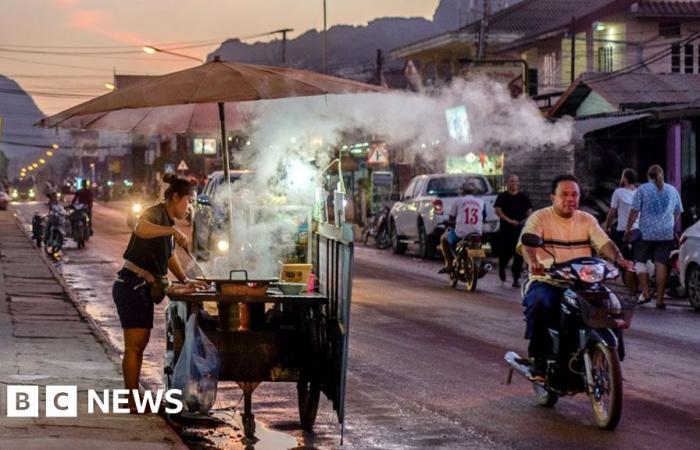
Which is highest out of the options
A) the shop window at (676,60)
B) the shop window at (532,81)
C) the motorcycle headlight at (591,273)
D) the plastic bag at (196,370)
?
the shop window at (676,60)

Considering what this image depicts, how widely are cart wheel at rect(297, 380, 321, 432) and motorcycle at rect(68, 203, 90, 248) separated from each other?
79.4 feet

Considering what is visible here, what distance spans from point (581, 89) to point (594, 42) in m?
6.81

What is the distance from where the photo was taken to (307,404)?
358 inches

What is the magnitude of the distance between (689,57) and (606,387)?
33.2 meters

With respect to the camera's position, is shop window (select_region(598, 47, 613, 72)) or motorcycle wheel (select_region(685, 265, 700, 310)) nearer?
motorcycle wheel (select_region(685, 265, 700, 310))

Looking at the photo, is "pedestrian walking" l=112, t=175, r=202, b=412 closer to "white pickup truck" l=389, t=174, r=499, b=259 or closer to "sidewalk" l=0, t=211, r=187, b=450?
"sidewalk" l=0, t=211, r=187, b=450

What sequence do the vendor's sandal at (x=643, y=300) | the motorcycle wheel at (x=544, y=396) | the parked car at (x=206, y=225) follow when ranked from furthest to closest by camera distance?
the parked car at (x=206, y=225), the vendor's sandal at (x=643, y=300), the motorcycle wheel at (x=544, y=396)

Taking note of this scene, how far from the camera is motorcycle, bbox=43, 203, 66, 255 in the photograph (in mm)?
29861

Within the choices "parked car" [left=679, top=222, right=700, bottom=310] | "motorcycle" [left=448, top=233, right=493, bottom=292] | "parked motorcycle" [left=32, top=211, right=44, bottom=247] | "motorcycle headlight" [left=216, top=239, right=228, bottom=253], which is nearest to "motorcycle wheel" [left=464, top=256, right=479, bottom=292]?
"motorcycle" [left=448, top=233, right=493, bottom=292]

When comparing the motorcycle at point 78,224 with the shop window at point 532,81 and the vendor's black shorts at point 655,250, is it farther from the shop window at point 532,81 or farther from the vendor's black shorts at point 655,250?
the vendor's black shorts at point 655,250

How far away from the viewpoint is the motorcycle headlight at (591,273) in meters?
9.02

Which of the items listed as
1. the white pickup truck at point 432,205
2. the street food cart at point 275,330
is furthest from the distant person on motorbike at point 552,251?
the white pickup truck at point 432,205

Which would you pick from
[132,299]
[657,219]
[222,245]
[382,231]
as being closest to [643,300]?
[657,219]

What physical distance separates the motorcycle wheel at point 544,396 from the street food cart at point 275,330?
1926 millimetres
